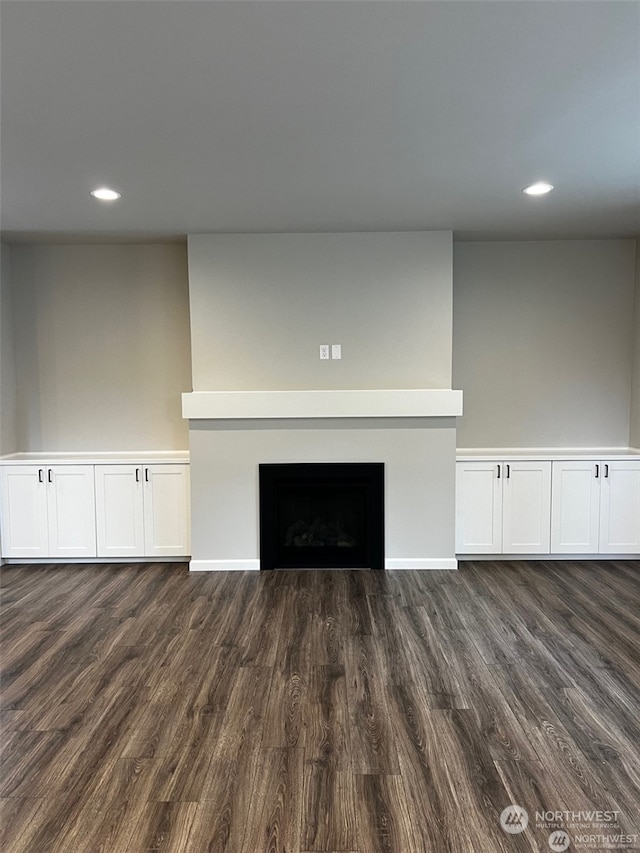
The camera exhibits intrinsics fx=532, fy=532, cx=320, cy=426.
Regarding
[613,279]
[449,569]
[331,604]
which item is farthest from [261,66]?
[613,279]

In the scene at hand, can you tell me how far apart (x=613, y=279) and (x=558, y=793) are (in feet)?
12.9

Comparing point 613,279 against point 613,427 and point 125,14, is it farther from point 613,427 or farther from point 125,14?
point 125,14

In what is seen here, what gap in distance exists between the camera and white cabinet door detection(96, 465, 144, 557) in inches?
163

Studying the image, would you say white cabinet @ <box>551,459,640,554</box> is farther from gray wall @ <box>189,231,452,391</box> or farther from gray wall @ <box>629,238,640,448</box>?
gray wall @ <box>189,231,452,391</box>

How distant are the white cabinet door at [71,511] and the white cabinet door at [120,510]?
6 cm

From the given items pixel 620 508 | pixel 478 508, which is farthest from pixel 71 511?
pixel 620 508

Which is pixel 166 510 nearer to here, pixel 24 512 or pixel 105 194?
pixel 24 512

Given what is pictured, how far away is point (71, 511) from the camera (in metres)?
A: 4.15

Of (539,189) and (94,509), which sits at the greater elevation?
(539,189)

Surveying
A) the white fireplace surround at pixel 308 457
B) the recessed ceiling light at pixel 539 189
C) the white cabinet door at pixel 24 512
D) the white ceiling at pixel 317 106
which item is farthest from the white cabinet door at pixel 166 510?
the recessed ceiling light at pixel 539 189

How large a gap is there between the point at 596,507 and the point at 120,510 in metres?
3.69

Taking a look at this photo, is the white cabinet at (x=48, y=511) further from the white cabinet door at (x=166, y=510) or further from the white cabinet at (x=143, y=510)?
the white cabinet door at (x=166, y=510)

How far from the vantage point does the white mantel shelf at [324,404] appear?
3.91 metres

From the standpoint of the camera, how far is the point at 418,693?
2.37 m
